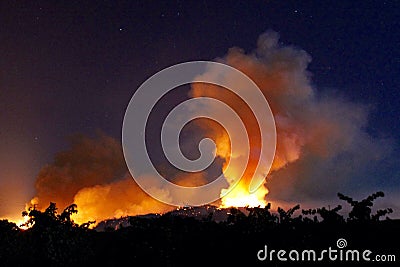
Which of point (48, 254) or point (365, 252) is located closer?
point (365, 252)

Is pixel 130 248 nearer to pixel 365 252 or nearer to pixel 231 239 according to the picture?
pixel 231 239

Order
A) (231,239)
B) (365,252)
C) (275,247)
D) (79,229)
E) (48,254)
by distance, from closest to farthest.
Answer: (365,252), (275,247), (231,239), (48,254), (79,229)

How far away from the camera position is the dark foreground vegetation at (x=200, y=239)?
74.1 ft

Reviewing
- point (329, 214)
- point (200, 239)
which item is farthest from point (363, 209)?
point (200, 239)

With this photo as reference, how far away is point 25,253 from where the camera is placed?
2881 cm

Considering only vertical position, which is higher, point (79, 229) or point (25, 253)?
point (79, 229)

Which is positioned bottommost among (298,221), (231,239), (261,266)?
(261,266)

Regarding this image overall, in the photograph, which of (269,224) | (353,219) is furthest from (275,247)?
(353,219)

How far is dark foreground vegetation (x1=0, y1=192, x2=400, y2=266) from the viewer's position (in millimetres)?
22594

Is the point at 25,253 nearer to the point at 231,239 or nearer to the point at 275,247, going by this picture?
the point at 231,239

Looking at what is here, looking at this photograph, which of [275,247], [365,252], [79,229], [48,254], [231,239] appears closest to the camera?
[365,252]

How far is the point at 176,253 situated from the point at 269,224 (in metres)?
5.48

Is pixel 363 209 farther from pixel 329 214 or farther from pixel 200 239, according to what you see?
pixel 200 239

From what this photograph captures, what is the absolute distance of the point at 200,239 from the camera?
25.2 meters
